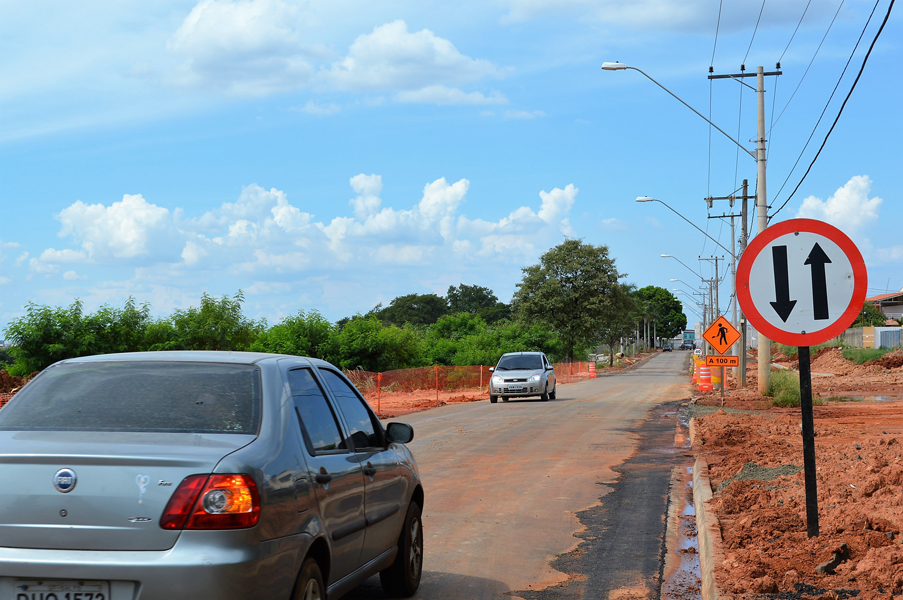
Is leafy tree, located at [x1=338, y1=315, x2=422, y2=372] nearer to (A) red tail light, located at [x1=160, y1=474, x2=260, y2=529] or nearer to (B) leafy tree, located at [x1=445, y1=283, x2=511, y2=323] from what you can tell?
(A) red tail light, located at [x1=160, y1=474, x2=260, y2=529]

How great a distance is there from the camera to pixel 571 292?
77125mm

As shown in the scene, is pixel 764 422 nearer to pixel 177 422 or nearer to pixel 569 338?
pixel 177 422

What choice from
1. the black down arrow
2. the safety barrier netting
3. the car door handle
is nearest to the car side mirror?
the car door handle

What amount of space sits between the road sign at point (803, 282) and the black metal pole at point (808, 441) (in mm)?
205

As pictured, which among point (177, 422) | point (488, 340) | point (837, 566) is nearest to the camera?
point (177, 422)

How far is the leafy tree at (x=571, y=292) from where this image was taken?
76.5 meters

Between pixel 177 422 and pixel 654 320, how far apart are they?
18599 centimetres

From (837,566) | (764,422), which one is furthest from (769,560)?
(764,422)

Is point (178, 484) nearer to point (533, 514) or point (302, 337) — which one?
point (533, 514)

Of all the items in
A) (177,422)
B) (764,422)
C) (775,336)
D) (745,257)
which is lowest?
(764,422)

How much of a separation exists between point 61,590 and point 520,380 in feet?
92.6

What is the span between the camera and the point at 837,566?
5918 mm

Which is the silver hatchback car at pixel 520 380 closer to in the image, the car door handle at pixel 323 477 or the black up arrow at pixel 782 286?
the black up arrow at pixel 782 286

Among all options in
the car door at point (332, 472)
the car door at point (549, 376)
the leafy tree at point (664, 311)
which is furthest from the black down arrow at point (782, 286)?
the leafy tree at point (664, 311)
